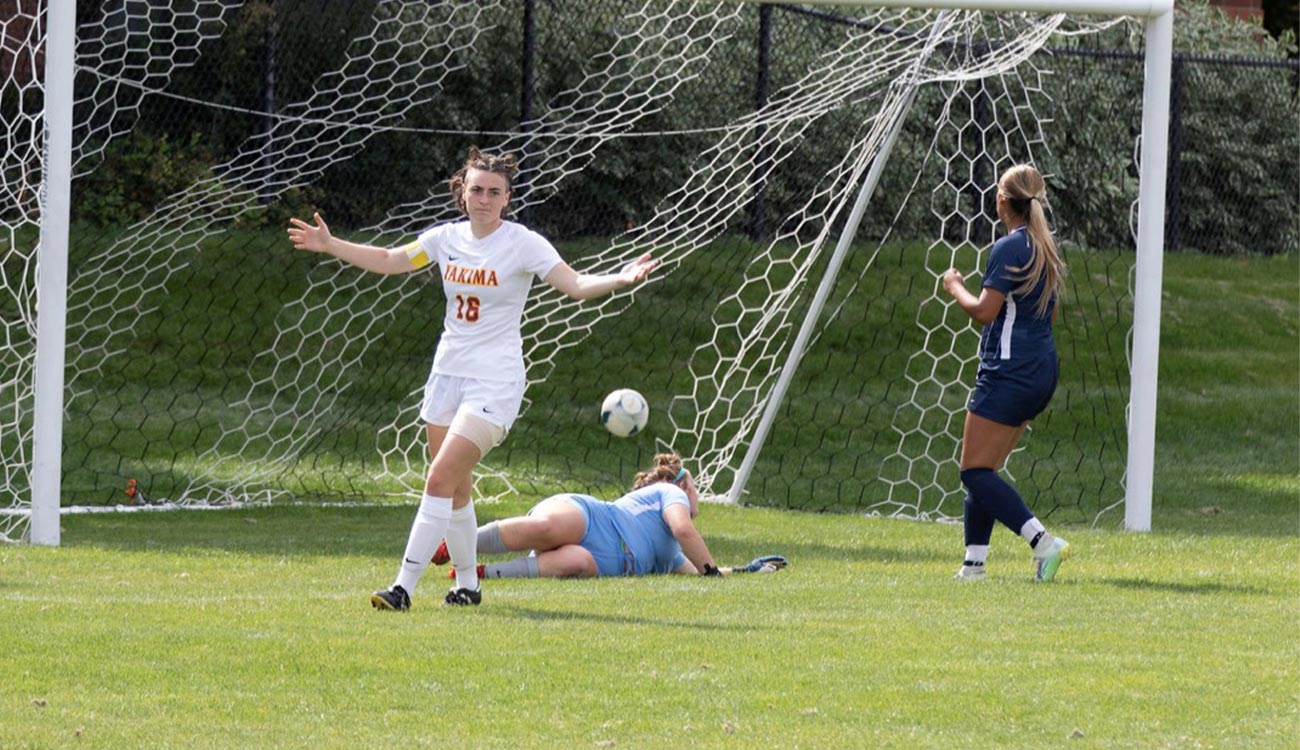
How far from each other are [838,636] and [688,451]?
7927mm

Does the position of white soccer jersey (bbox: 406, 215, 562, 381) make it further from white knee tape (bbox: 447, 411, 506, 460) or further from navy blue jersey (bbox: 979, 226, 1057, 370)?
navy blue jersey (bbox: 979, 226, 1057, 370)

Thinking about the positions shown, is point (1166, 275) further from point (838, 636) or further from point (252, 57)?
point (838, 636)

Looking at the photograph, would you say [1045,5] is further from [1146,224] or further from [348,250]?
[348,250]

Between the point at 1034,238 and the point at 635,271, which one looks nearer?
the point at 635,271

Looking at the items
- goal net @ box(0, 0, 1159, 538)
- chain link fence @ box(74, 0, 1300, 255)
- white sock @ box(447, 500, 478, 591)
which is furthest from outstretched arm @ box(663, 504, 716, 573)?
chain link fence @ box(74, 0, 1300, 255)

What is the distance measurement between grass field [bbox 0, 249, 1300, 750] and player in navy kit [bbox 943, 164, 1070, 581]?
0.32 meters

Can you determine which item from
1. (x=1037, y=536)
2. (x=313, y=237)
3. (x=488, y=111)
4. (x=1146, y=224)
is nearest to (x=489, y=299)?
(x=313, y=237)

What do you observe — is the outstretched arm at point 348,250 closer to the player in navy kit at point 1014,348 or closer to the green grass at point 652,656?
the green grass at point 652,656

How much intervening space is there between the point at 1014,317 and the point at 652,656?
281 centimetres

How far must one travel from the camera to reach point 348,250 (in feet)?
25.7

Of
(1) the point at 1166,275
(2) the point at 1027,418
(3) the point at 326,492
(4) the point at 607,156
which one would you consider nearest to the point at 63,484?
(3) the point at 326,492

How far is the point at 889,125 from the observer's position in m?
11.7

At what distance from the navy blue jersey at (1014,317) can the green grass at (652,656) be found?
1.00 m

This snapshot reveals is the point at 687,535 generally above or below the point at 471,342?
below
